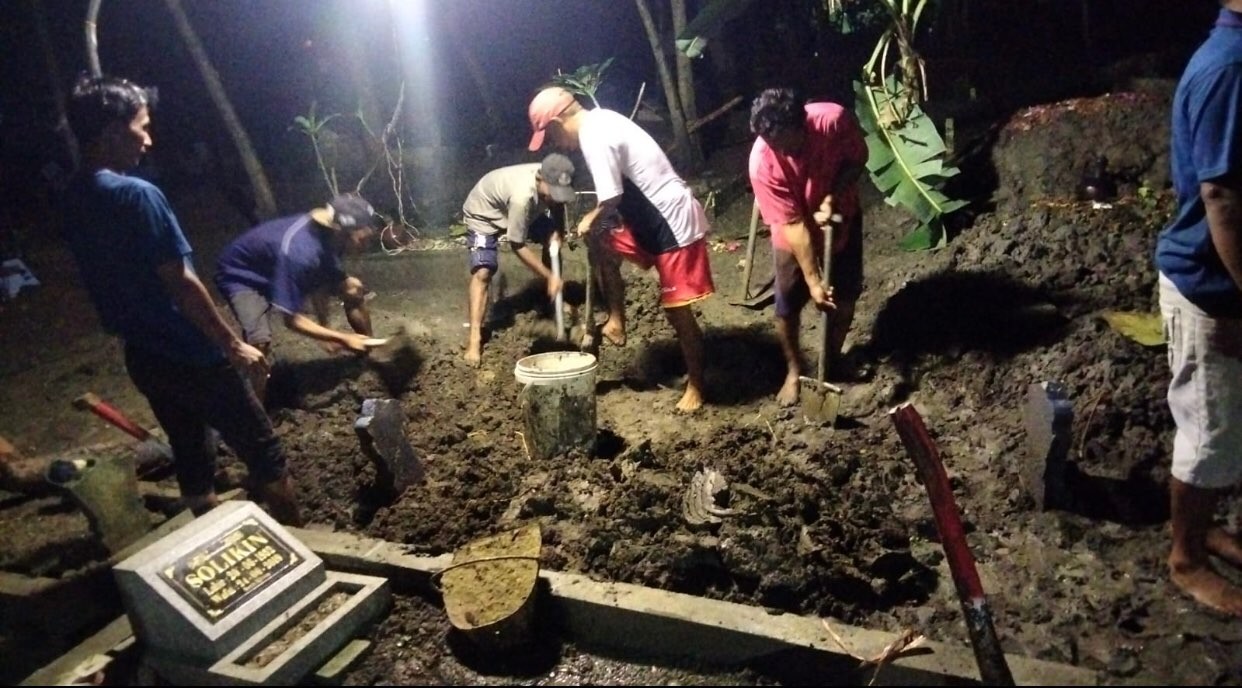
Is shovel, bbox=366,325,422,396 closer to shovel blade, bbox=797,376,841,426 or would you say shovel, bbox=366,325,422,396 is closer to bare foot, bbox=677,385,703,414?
bare foot, bbox=677,385,703,414

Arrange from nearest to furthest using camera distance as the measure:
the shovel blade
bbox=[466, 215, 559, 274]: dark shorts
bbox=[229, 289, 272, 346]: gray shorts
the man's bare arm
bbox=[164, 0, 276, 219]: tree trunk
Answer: the man's bare arm → the shovel blade → bbox=[229, 289, 272, 346]: gray shorts → bbox=[466, 215, 559, 274]: dark shorts → bbox=[164, 0, 276, 219]: tree trunk

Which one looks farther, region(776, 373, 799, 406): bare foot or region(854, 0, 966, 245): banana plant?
region(854, 0, 966, 245): banana plant

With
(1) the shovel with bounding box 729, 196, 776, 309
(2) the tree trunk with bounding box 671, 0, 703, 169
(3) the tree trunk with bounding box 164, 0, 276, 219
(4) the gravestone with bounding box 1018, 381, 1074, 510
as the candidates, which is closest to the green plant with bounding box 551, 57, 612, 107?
(2) the tree trunk with bounding box 671, 0, 703, 169

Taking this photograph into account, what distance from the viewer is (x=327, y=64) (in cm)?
1200

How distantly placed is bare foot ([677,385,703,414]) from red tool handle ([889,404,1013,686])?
9.67 feet

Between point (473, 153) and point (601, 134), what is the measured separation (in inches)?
274

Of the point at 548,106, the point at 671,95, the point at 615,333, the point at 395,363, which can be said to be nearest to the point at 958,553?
the point at 548,106

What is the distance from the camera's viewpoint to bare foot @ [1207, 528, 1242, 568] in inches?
132

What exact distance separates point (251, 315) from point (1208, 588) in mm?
5783

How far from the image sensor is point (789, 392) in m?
5.59

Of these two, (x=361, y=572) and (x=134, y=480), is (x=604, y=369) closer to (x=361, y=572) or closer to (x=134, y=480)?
(x=361, y=572)

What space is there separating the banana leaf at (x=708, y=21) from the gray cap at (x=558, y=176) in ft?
7.22

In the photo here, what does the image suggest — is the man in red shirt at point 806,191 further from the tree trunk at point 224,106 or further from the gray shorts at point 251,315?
the tree trunk at point 224,106

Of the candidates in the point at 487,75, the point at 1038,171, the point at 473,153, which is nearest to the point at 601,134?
the point at 1038,171
